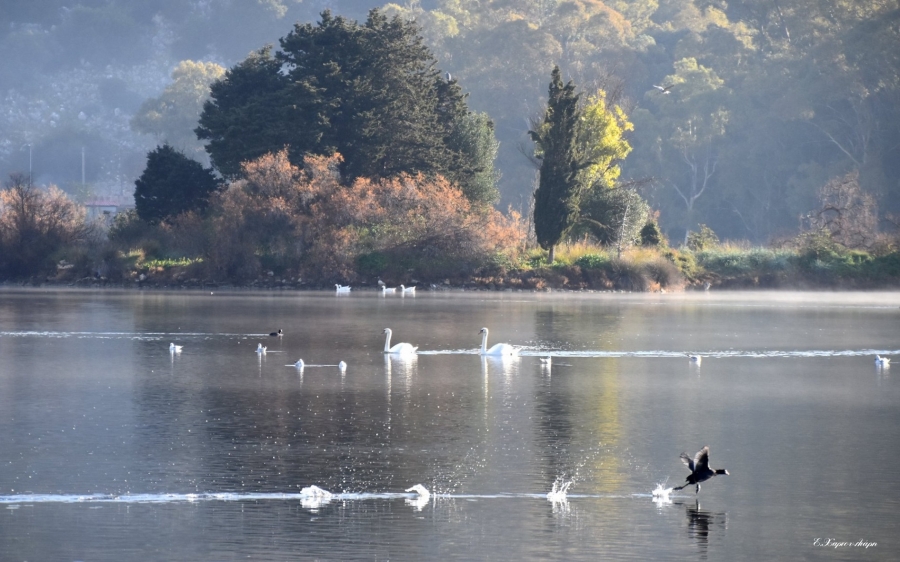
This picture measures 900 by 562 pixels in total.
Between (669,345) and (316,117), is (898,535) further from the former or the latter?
(316,117)

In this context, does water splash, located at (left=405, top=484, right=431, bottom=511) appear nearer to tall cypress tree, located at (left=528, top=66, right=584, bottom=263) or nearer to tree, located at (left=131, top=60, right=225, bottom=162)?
tall cypress tree, located at (left=528, top=66, right=584, bottom=263)

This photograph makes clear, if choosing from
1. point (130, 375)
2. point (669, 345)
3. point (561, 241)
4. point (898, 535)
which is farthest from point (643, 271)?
point (898, 535)

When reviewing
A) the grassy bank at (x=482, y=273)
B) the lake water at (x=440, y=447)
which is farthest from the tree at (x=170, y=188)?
the lake water at (x=440, y=447)

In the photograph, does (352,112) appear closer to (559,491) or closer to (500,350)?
(500,350)

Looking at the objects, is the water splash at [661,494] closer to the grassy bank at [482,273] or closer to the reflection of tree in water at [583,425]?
the reflection of tree in water at [583,425]

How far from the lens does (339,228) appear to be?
59219 mm

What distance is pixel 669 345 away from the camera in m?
31.2

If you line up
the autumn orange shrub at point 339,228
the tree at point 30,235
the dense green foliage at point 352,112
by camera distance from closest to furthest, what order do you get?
the autumn orange shrub at point 339,228 < the tree at point 30,235 < the dense green foliage at point 352,112

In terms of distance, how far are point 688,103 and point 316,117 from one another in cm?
4612

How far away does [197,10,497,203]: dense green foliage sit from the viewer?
199 feet

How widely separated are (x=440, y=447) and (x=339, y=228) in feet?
143

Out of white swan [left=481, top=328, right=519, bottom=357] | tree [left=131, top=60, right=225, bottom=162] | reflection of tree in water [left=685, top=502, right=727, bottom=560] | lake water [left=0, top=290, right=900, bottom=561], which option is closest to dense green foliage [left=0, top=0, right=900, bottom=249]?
tree [left=131, top=60, right=225, bottom=162]

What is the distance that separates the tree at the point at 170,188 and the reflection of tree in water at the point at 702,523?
2037 inches

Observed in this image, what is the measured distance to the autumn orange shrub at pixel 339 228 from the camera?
58.7m
